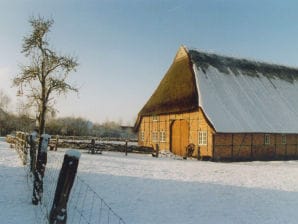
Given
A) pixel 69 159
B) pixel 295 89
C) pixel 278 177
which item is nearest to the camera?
pixel 69 159

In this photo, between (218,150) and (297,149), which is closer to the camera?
(218,150)

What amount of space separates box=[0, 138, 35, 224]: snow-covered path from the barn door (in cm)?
1574

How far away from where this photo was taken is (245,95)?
2934 cm

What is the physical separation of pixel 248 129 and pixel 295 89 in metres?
11.3

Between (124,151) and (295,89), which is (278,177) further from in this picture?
(295,89)

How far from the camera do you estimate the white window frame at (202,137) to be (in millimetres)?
25594

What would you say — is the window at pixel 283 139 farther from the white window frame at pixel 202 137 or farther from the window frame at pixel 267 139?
the white window frame at pixel 202 137

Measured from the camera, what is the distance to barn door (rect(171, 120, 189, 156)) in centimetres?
2778

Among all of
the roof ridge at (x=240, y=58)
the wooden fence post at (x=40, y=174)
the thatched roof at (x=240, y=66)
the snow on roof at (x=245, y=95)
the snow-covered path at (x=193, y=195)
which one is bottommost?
the snow-covered path at (x=193, y=195)

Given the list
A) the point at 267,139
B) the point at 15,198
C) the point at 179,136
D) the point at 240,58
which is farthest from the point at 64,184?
the point at 240,58

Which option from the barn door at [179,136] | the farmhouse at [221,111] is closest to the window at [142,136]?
the farmhouse at [221,111]

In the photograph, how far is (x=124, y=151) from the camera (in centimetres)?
2659

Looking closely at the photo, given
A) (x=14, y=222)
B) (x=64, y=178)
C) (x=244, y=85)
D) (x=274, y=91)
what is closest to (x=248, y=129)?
(x=244, y=85)

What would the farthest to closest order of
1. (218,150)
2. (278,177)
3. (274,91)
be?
(274,91) < (218,150) < (278,177)
